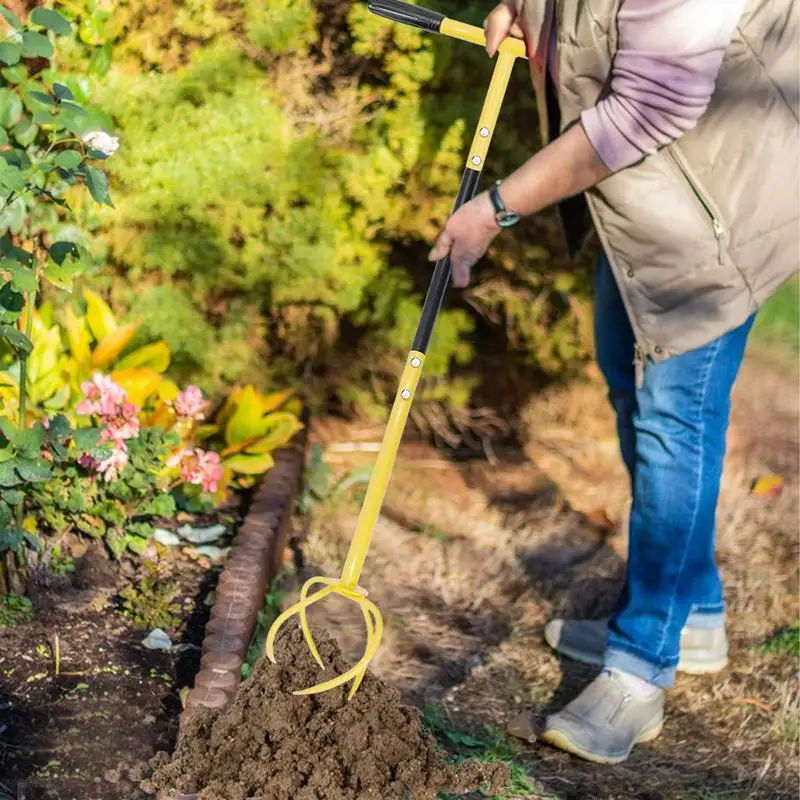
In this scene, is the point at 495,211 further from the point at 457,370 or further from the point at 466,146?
the point at 457,370

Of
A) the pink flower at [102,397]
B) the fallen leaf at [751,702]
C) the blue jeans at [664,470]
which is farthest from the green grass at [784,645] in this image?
the pink flower at [102,397]

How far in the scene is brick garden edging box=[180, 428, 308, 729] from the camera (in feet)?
7.60

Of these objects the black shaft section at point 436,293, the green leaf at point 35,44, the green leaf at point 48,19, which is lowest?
the black shaft section at point 436,293

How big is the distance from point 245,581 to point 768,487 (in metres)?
2.07

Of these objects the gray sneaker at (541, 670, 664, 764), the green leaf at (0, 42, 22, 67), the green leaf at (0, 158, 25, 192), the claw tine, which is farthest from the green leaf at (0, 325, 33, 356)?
the gray sneaker at (541, 670, 664, 764)

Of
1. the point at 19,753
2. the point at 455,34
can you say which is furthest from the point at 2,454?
the point at 455,34

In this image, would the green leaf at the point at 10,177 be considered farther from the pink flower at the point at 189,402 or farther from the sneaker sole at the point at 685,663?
the sneaker sole at the point at 685,663

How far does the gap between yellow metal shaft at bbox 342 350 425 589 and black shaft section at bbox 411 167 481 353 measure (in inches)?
1.3

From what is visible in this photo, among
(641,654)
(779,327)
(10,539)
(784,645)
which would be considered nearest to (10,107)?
(10,539)

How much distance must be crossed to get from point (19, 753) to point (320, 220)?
5.50 feet

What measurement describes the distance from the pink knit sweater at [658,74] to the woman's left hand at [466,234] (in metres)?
0.25

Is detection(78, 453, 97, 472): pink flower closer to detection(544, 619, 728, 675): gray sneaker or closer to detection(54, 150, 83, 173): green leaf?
detection(54, 150, 83, 173): green leaf

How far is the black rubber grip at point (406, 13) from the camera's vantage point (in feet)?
7.93

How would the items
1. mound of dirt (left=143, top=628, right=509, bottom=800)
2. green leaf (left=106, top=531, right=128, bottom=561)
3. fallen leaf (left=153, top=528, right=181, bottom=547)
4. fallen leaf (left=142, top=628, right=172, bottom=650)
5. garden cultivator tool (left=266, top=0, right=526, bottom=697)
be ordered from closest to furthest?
mound of dirt (left=143, top=628, right=509, bottom=800) → garden cultivator tool (left=266, top=0, right=526, bottom=697) → fallen leaf (left=142, top=628, right=172, bottom=650) → green leaf (left=106, top=531, right=128, bottom=561) → fallen leaf (left=153, top=528, right=181, bottom=547)
